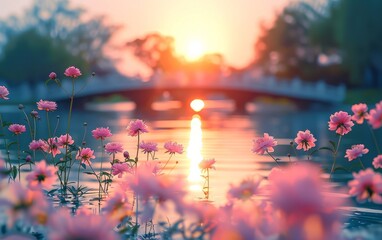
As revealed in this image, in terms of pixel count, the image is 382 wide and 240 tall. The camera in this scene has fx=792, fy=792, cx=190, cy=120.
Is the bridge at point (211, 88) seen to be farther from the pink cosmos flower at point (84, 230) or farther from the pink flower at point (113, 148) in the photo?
the pink cosmos flower at point (84, 230)

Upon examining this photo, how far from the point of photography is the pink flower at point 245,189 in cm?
242

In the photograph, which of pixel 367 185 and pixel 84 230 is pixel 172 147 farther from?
pixel 84 230

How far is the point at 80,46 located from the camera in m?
59.8

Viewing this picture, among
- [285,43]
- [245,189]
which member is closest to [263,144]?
[245,189]

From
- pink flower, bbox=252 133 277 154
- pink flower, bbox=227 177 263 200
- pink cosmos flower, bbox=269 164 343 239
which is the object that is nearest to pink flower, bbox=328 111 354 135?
pink flower, bbox=252 133 277 154

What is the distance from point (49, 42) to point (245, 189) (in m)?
43.4

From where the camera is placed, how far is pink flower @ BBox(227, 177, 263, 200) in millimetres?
2424

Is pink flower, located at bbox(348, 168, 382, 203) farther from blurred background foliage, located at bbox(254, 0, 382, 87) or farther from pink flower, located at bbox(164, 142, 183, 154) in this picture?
blurred background foliage, located at bbox(254, 0, 382, 87)

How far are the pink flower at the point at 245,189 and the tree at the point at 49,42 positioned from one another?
42611mm

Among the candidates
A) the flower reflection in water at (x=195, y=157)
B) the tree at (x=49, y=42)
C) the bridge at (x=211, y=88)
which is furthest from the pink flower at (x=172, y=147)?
the tree at (x=49, y=42)

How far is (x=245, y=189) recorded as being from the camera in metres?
2.43

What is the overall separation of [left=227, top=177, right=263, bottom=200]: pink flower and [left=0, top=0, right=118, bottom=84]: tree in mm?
42611

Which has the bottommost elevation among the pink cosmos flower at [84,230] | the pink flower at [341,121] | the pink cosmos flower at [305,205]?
the pink cosmos flower at [84,230]

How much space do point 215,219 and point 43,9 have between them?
54268 millimetres
